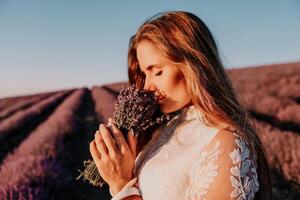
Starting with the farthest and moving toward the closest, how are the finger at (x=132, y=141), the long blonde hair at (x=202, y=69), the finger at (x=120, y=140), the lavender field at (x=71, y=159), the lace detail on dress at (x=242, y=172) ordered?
the lavender field at (x=71, y=159) → the finger at (x=132, y=141) → the finger at (x=120, y=140) → the long blonde hair at (x=202, y=69) → the lace detail on dress at (x=242, y=172)

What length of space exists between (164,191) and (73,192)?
5.32 m

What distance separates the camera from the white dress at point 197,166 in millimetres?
A: 1749

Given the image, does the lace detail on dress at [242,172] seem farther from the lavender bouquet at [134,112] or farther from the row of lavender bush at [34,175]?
the row of lavender bush at [34,175]

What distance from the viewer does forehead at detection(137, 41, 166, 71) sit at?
2.03 m

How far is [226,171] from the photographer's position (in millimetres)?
1745

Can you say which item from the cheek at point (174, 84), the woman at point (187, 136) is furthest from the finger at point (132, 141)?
the cheek at point (174, 84)

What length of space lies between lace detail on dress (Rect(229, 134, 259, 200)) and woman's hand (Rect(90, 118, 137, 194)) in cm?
46

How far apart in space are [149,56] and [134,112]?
246 mm

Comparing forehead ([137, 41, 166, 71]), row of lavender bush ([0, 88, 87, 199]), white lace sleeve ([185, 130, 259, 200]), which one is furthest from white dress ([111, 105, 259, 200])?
row of lavender bush ([0, 88, 87, 199])

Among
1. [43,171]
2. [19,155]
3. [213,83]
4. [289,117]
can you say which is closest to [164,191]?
[213,83]

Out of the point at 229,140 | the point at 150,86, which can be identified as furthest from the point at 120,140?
the point at 229,140

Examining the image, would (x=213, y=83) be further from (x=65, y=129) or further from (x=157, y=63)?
(x=65, y=129)

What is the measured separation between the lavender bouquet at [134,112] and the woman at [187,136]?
0.20ft

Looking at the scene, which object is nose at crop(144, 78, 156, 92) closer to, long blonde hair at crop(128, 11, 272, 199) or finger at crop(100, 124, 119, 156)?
long blonde hair at crop(128, 11, 272, 199)
